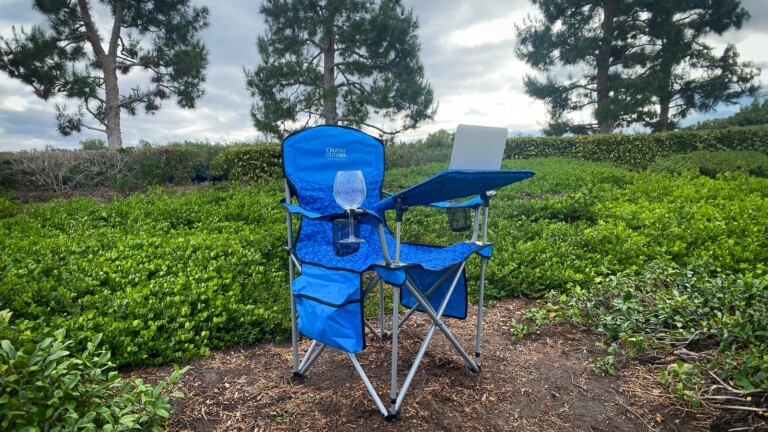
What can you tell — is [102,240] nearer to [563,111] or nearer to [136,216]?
[136,216]

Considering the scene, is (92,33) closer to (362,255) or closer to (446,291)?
(362,255)

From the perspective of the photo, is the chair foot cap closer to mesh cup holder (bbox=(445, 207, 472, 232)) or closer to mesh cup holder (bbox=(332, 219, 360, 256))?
mesh cup holder (bbox=(332, 219, 360, 256))

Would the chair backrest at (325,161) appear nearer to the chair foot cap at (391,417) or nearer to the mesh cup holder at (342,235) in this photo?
the mesh cup holder at (342,235)

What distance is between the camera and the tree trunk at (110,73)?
512 inches

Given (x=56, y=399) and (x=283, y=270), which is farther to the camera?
(x=283, y=270)

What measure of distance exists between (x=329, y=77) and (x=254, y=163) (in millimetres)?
6200

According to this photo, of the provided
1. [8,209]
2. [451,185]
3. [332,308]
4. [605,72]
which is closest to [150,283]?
[332,308]

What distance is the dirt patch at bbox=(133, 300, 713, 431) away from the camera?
1879mm

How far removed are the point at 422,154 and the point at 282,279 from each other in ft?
35.4

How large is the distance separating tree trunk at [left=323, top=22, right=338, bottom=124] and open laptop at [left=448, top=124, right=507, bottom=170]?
11883mm

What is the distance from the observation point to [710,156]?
10477 mm

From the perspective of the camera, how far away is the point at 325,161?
251 cm

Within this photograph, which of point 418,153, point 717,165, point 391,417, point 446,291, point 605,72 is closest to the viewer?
point 391,417

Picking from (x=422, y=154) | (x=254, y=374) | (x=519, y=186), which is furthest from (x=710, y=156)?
(x=254, y=374)
